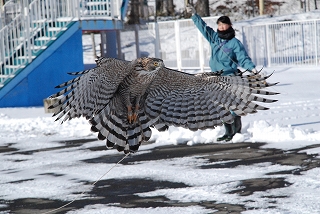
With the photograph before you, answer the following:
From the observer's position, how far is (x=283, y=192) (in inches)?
298

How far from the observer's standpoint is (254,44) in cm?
2598

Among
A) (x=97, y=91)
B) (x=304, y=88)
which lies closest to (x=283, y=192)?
Answer: (x=97, y=91)

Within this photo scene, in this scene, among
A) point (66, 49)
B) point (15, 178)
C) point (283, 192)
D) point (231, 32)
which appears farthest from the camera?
point (66, 49)

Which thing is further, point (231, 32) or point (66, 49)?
point (66, 49)

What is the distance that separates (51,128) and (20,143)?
146 cm

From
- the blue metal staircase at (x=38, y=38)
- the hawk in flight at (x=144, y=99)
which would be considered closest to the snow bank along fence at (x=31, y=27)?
the blue metal staircase at (x=38, y=38)

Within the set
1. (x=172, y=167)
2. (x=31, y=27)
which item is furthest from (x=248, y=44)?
(x=172, y=167)

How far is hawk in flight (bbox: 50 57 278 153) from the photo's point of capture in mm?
6699

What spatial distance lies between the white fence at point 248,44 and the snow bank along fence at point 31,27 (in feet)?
17.1

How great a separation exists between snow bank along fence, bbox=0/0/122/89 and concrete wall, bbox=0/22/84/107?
0.57 ft

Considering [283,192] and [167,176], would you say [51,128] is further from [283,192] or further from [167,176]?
[283,192]

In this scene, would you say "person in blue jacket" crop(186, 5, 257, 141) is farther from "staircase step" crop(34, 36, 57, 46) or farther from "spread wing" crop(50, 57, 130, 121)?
"staircase step" crop(34, 36, 57, 46)

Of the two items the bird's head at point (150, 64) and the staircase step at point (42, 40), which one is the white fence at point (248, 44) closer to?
the staircase step at point (42, 40)

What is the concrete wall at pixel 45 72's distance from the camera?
60.4 ft
